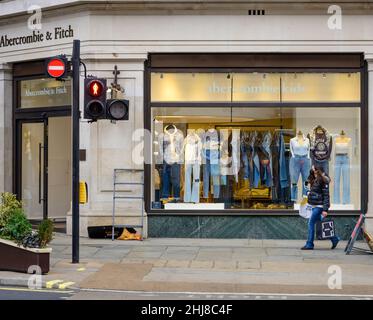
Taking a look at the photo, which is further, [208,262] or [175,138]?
[175,138]

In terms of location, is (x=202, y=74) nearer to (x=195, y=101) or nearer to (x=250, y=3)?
(x=195, y=101)

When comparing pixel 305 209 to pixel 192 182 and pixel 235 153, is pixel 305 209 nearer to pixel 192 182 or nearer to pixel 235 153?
pixel 235 153

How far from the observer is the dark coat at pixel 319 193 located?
15.7 m

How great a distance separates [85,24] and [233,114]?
13.7ft

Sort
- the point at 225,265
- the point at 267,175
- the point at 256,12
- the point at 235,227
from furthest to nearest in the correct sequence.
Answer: the point at 267,175, the point at 235,227, the point at 256,12, the point at 225,265

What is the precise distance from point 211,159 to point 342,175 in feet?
10.5

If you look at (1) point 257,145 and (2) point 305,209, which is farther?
(1) point 257,145

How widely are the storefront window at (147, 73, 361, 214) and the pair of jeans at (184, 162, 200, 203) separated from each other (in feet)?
0.08

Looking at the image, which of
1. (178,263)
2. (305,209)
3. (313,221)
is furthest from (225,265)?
(305,209)

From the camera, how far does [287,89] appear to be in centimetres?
1769

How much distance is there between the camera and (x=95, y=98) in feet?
44.4

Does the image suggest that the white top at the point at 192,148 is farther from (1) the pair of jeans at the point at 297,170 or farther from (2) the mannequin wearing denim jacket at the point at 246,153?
(1) the pair of jeans at the point at 297,170
